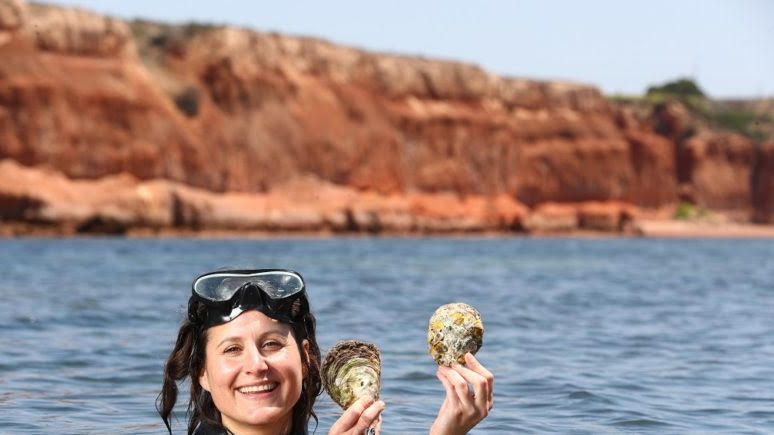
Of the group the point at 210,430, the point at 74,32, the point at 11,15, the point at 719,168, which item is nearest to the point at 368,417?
the point at 210,430

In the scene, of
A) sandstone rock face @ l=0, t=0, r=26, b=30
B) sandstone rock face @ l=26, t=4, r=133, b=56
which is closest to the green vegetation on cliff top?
sandstone rock face @ l=26, t=4, r=133, b=56

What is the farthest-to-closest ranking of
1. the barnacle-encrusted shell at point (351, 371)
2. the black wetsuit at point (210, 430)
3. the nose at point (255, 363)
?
1. the black wetsuit at point (210, 430)
2. the nose at point (255, 363)
3. the barnacle-encrusted shell at point (351, 371)

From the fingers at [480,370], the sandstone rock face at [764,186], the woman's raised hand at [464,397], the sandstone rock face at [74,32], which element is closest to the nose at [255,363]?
the woman's raised hand at [464,397]

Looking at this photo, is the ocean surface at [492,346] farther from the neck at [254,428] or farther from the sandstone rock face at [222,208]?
the sandstone rock face at [222,208]

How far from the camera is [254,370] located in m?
4.38

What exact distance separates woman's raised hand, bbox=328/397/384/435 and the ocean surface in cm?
120

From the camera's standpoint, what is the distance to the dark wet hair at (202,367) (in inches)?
183

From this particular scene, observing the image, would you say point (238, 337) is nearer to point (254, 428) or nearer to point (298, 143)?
point (254, 428)

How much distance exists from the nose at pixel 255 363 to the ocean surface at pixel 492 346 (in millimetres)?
756

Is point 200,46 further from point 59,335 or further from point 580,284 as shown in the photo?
point 59,335

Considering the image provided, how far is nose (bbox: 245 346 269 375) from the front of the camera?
14.3 feet

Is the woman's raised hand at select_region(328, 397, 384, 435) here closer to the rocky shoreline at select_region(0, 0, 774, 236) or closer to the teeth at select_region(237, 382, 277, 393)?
the teeth at select_region(237, 382, 277, 393)

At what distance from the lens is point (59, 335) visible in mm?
14320

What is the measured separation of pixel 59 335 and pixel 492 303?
893cm
